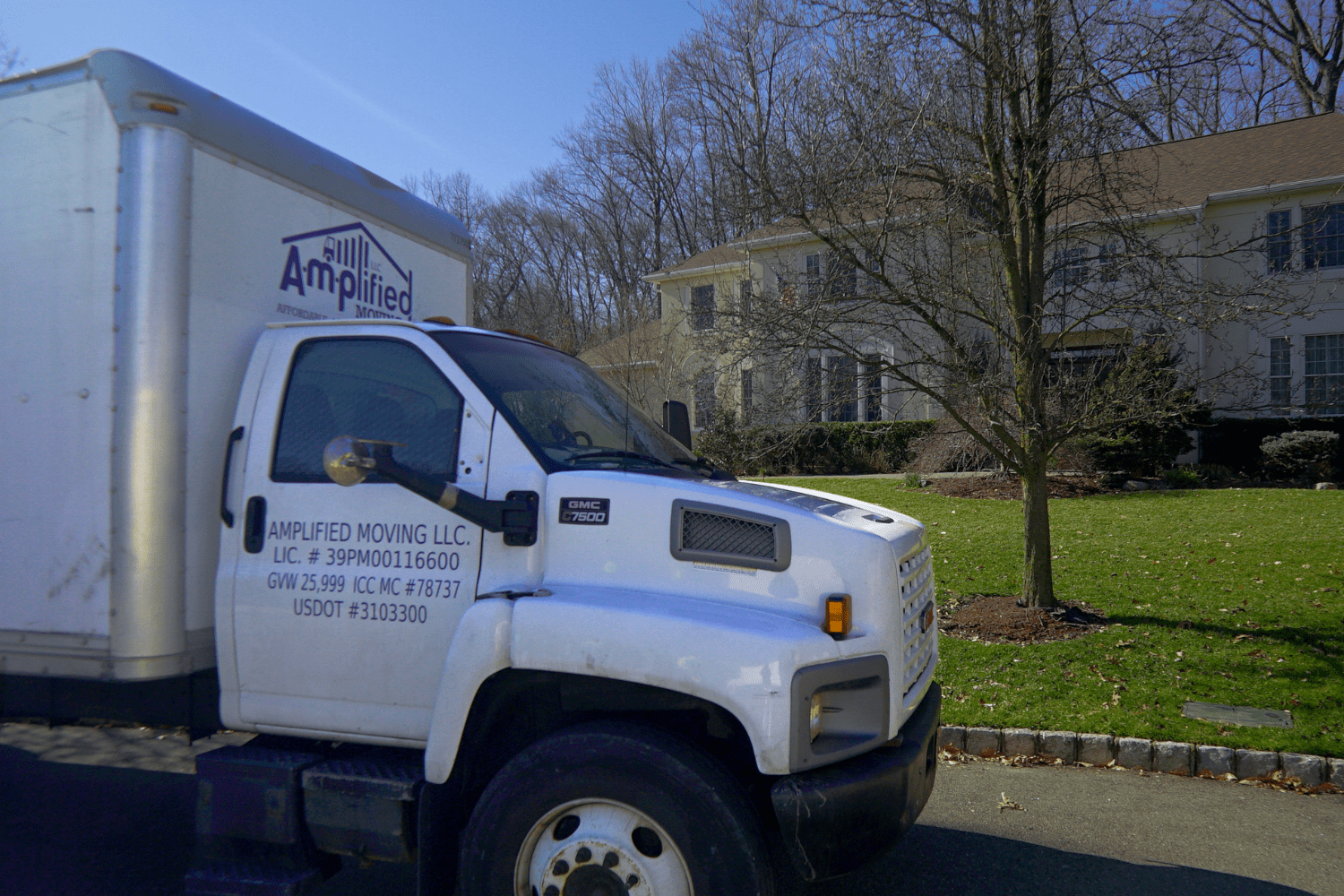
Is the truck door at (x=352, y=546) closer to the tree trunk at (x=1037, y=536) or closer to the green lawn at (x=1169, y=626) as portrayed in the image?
the green lawn at (x=1169, y=626)

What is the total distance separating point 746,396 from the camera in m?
9.47

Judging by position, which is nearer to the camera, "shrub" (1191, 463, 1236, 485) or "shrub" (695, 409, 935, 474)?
"shrub" (1191, 463, 1236, 485)

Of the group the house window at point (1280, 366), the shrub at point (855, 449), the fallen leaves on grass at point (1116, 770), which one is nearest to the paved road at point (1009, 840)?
the fallen leaves on grass at point (1116, 770)

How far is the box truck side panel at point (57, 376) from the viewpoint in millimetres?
3338

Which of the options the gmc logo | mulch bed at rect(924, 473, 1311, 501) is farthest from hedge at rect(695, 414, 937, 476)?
the gmc logo

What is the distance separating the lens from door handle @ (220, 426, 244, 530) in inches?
137

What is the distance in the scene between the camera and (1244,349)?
66.3 feet

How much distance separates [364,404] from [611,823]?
1909mm

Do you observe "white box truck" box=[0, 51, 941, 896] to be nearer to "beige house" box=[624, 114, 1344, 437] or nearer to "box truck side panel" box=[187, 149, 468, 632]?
"box truck side panel" box=[187, 149, 468, 632]

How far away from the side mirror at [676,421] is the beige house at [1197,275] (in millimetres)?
3158

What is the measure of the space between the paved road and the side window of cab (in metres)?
2.06

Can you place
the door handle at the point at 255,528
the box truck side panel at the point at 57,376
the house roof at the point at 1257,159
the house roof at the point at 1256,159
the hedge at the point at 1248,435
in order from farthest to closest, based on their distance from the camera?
the house roof at the point at 1257,159
the house roof at the point at 1256,159
the hedge at the point at 1248,435
the door handle at the point at 255,528
the box truck side panel at the point at 57,376

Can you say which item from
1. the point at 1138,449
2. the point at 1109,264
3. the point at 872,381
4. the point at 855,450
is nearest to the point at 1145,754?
the point at 872,381

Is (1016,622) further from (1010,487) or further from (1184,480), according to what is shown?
(1184,480)
